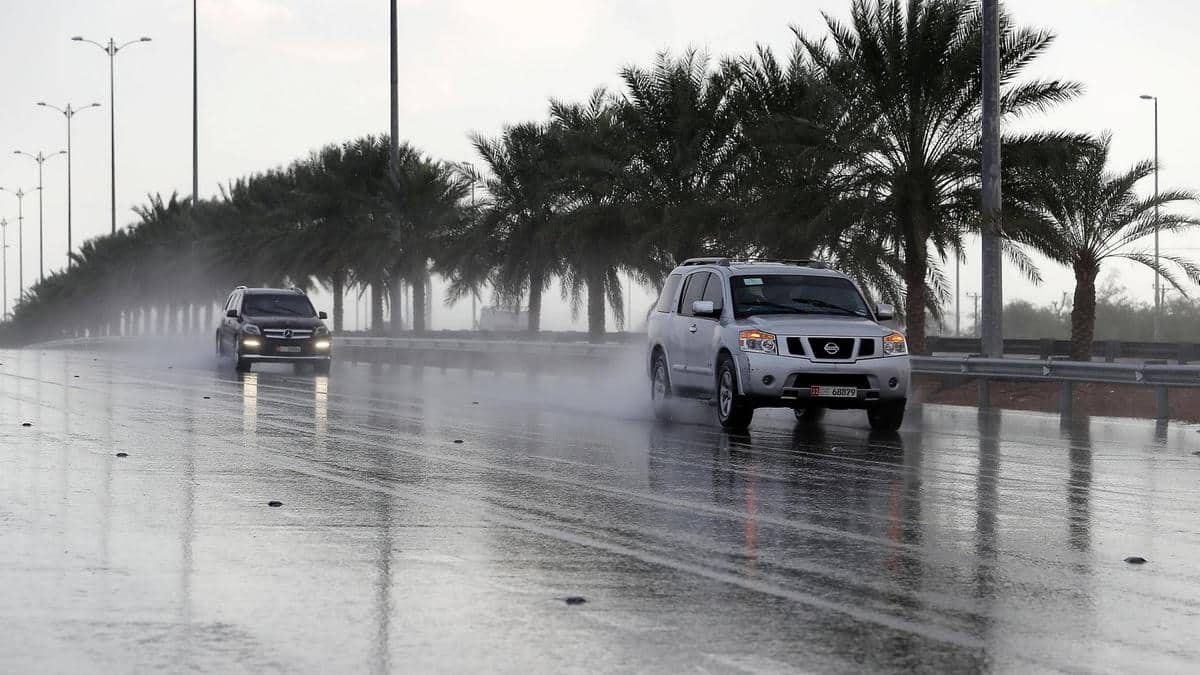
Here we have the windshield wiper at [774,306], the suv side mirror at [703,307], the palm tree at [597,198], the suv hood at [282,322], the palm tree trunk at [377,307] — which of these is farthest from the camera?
the palm tree trunk at [377,307]

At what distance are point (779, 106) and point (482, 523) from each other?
26.1 m

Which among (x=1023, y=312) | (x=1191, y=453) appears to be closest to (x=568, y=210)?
(x=1191, y=453)

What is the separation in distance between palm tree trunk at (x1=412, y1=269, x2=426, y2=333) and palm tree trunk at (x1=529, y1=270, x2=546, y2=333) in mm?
4752

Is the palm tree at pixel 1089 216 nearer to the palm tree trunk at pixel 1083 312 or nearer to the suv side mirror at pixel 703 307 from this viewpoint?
the palm tree trunk at pixel 1083 312

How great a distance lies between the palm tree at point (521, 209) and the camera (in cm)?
4528

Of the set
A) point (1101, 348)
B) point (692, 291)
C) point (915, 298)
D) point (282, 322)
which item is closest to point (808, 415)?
point (692, 291)

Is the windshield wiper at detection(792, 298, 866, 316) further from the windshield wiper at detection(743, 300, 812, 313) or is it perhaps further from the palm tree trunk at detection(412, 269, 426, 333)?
the palm tree trunk at detection(412, 269, 426, 333)

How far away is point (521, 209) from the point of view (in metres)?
46.3

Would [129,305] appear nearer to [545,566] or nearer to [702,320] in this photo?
[702,320]

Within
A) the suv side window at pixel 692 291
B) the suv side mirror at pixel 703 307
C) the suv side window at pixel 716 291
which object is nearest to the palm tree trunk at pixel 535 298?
the suv side window at pixel 692 291

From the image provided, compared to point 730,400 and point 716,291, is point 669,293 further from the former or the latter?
point 730,400

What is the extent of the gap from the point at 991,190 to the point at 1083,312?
323 inches

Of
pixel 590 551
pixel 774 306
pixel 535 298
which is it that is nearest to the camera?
pixel 590 551

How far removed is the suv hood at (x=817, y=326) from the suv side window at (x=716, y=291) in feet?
2.54
